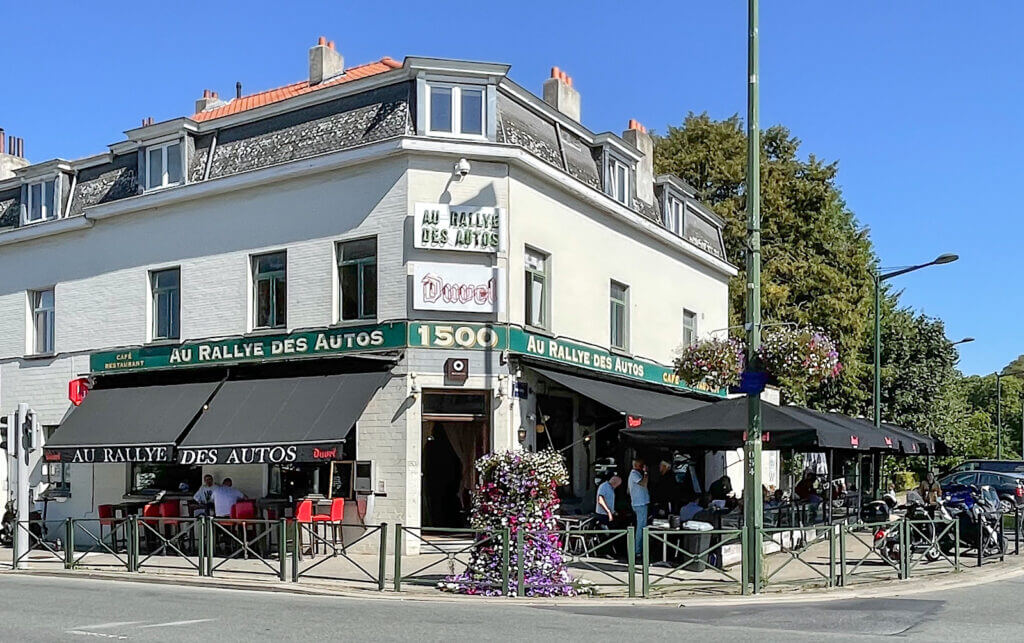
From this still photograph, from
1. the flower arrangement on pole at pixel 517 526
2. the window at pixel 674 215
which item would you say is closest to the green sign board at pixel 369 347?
the window at pixel 674 215

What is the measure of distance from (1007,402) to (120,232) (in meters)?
84.5

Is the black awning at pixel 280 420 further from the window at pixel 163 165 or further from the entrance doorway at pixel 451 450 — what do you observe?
the window at pixel 163 165

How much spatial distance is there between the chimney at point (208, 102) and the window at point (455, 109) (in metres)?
10.2

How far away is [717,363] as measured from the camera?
57.6 feet

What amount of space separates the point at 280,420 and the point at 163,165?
646 cm

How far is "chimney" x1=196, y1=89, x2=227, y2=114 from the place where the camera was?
28.1 metres

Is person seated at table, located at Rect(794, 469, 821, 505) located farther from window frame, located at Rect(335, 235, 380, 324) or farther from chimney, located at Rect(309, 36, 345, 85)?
chimney, located at Rect(309, 36, 345, 85)

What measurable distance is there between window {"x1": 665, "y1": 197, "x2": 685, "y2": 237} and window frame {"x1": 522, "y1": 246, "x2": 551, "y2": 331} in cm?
622

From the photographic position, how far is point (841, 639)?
10.3m

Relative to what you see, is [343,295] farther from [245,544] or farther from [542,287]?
[245,544]

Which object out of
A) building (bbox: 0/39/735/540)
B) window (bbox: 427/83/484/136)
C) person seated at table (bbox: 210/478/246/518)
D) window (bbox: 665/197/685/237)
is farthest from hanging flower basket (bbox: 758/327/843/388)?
window (bbox: 665/197/685/237)

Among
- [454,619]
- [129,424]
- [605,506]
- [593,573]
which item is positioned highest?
[129,424]

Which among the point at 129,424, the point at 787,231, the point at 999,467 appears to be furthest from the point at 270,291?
the point at 999,467

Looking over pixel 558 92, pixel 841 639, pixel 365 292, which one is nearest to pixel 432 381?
pixel 365 292
